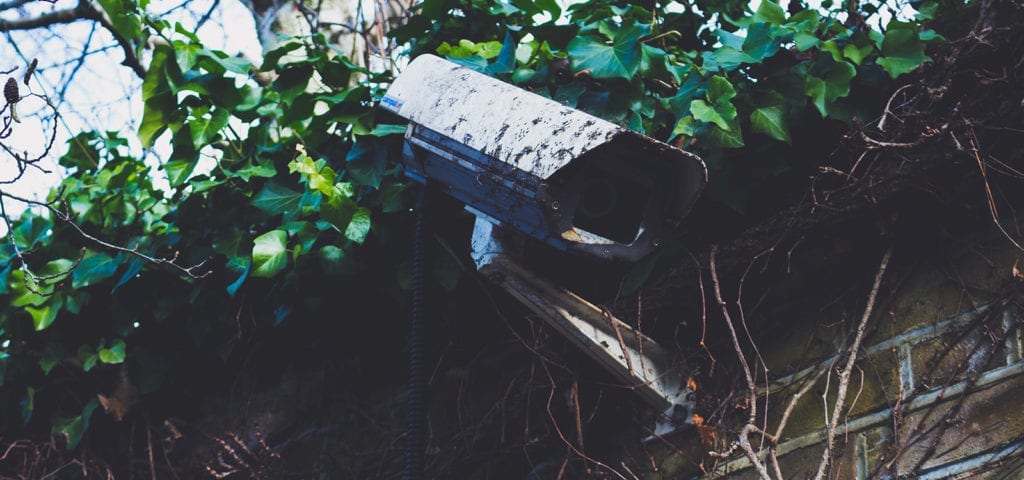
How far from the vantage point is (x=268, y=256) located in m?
2.33

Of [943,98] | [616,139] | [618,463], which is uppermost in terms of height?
[616,139]

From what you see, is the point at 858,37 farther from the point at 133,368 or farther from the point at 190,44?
the point at 133,368

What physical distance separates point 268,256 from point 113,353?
65 cm

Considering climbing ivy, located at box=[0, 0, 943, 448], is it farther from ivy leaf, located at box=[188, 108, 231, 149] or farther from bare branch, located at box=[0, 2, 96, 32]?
bare branch, located at box=[0, 2, 96, 32]

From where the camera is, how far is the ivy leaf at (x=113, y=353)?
267 centimetres

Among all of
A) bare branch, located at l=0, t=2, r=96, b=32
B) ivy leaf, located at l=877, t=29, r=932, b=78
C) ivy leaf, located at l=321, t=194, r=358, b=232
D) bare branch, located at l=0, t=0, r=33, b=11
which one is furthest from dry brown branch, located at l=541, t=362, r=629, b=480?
bare branch, located at l=0, t=2, r=96, b=32

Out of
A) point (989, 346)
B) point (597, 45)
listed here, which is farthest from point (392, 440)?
point (989, 346)

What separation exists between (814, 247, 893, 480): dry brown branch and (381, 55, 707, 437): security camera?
32 centimetres

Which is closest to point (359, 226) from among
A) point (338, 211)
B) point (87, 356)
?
point (338, 211)

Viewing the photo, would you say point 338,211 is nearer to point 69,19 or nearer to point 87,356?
point 87,356

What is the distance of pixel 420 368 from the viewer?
85.9 inches

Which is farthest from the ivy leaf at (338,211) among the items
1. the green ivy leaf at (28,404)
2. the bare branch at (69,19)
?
the bare branch at (69,19)

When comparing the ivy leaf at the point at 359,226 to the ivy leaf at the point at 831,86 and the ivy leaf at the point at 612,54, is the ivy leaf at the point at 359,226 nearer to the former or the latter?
the ivy leaf at the point at 612,54

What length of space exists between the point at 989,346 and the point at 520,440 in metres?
0.99
